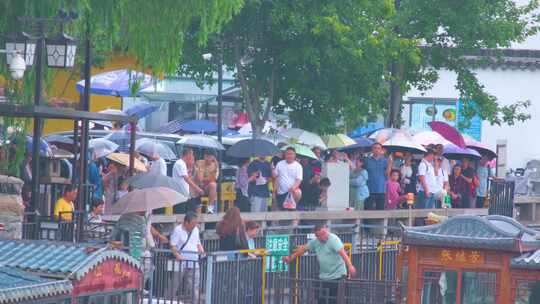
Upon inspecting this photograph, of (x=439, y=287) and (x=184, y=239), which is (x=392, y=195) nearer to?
(x=184, y=239)

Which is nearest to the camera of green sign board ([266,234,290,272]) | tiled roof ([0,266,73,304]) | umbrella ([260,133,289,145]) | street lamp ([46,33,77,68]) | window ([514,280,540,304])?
tiled roof ([0,266,73,304])

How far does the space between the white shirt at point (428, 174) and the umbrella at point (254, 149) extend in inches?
146

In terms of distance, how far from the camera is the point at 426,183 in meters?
32.2

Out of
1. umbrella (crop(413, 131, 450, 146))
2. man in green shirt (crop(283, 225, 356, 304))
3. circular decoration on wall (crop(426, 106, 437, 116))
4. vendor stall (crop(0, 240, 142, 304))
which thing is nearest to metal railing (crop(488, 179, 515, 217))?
umbrella (crop(413, 131, 450, 146))

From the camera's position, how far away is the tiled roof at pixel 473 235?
18.7 meters

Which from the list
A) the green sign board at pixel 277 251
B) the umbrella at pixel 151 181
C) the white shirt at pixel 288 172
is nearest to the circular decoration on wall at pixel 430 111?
the white shirt at pixel 288 172

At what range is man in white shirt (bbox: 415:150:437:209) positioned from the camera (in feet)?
104

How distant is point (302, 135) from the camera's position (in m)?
33.3

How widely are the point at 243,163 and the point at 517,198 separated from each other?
10.8 m

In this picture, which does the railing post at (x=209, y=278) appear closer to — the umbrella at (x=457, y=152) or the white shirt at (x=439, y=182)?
the white shirt at (x=439, y=182)

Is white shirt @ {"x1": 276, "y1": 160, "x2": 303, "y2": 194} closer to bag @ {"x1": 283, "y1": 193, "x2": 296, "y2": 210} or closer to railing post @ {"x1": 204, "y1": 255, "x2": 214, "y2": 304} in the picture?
bag @ {"x1": 283, "y1": 193, "x2": 296, "y2": 210}

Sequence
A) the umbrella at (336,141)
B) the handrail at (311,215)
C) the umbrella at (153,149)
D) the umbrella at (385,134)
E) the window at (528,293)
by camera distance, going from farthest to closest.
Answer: the umbrella at (336,141) < the umbrella at (385,134) < the umbrella at (153,149) < the handrail at (311,215) < the window at (528,293)

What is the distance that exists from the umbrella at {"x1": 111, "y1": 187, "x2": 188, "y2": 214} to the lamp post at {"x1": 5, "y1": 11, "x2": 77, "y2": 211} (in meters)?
1.32

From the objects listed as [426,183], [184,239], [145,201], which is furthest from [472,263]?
[426,183]
